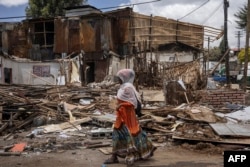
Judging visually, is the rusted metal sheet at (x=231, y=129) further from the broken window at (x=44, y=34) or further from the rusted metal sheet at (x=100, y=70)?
the broken window at (x=44, y=34)

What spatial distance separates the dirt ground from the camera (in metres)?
6.93

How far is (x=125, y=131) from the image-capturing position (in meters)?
6.73

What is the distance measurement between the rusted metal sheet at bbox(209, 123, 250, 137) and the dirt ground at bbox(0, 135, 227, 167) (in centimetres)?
84

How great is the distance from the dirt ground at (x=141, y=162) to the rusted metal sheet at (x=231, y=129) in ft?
2.74

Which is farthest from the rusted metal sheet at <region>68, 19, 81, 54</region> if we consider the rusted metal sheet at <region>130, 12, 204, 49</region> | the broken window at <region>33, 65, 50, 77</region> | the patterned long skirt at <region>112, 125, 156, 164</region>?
the patterned long skirt at <region>112, 125, 156, 164</region>

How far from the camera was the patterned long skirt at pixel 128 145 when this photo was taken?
6.68 metres

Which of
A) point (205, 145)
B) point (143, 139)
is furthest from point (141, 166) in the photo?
point (205, 145)

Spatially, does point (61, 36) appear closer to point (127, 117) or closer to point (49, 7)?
point (49, 7)

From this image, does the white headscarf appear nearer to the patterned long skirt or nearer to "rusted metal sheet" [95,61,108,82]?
the patterned long skirt

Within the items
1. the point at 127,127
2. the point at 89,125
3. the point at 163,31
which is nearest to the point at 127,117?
the point at 127,127

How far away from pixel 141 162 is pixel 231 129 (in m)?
3.08

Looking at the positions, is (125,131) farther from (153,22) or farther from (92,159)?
(153,22)

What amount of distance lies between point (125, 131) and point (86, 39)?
22.7 metres

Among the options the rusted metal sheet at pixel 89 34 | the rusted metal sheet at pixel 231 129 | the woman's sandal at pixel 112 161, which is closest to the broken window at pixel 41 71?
the rusted metal sheet at pixel 89 34
